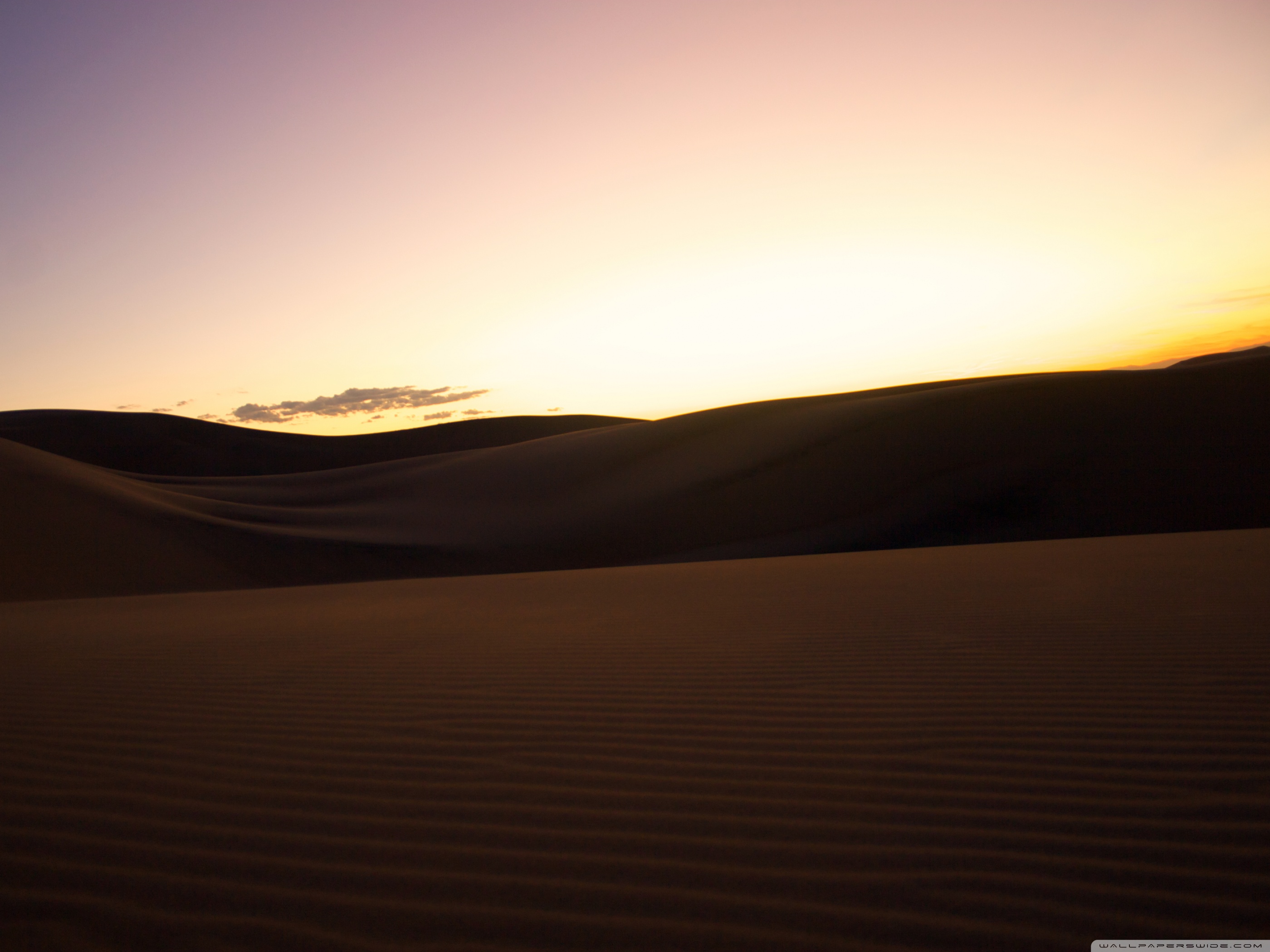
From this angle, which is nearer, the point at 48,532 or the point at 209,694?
the point at 209,694

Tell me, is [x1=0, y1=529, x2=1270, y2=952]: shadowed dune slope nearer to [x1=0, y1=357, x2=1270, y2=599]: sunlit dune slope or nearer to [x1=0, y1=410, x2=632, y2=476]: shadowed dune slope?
[x1=0, y1=357, x2=1270, y2=599]: sunlit dune slope

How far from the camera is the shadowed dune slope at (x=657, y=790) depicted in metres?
2.12

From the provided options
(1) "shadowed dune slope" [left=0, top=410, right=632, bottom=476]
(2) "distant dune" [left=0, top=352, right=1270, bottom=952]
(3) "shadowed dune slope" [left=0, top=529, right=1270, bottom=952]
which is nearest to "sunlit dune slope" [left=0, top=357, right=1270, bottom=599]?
(2) "distant dune" [left=0, top=352, right=1270, bottom=952]

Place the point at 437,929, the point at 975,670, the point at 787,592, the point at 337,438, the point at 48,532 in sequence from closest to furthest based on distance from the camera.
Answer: the point at 437,929
the point at 975,670
the point at 787,592
the point at 48,532
the point at 337,438

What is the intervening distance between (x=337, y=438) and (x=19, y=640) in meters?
65.1

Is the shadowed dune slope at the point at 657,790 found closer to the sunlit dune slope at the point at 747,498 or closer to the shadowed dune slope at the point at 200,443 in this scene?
the sunlit dune slope at the point at 747,498

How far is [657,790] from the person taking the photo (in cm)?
287

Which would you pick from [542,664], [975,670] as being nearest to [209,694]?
[542,664]

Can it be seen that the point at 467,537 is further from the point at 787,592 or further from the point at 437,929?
the point at 437,929

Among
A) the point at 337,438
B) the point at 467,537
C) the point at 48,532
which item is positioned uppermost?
the point at 337,438

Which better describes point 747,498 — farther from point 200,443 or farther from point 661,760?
point 200,443

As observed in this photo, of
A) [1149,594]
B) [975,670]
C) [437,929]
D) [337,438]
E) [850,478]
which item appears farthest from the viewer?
[337,438]

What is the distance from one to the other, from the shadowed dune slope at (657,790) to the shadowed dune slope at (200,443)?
177ft

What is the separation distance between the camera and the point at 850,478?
20.8 metres
